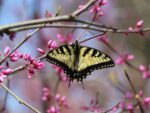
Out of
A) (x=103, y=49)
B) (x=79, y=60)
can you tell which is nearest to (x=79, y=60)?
(x=79, y=60)

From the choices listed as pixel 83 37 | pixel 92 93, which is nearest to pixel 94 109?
pixel 83 37

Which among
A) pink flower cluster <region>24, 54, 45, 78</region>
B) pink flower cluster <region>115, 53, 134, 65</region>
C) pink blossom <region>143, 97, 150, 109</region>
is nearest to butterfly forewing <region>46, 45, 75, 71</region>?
Result: pink flower cluster <region>24, 54, 45, 78</region>

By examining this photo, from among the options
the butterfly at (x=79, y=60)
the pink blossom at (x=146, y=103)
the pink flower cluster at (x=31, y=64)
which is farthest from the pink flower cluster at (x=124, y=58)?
the pink flower cluster at (x=31, y=64)

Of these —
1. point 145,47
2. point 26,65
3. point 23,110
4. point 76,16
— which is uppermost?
point 145,47

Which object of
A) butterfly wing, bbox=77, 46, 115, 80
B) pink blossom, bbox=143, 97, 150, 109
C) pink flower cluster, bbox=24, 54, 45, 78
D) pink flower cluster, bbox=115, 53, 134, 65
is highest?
pink flower cluster, bbox=115, 53, 134, 65

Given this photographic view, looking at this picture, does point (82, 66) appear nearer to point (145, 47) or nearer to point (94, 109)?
point (94, 109)

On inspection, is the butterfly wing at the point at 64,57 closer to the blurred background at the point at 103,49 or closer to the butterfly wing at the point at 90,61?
the butterfly wing at the point at 90,61

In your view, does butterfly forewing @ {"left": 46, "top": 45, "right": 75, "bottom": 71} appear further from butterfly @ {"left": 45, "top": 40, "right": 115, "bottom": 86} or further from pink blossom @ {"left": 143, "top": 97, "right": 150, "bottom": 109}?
pink blossom @ {"left": 143, "top": 97, "right": 150, "bottom": 109}
